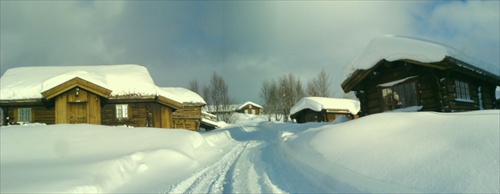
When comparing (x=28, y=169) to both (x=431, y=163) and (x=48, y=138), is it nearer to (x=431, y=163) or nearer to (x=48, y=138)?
(x=48, y=138)

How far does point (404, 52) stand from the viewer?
13.8 meters

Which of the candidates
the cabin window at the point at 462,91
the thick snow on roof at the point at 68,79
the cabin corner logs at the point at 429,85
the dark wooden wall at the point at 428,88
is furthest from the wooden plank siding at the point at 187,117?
the cabin window at the point at 462,91

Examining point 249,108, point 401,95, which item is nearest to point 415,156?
point 401,95

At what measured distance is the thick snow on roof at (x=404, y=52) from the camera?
13.0 meters

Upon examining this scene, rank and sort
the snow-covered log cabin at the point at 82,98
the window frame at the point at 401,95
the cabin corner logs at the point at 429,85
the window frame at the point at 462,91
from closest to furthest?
the cabin corner logs at the point at 429,85 < the window frame at the point at 462,91 < the window frame at the point at 401,95 < the snow-covered log cabin at the point at 82,98

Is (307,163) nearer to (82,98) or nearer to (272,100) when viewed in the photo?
(82,98)

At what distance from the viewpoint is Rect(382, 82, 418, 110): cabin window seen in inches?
595

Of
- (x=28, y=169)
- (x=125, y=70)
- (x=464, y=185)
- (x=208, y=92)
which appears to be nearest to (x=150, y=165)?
(x=28, y=169)

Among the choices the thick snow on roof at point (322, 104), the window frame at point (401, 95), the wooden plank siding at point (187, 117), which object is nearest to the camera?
the window frame at point (401, 95)

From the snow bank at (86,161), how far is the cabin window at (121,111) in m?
11.3

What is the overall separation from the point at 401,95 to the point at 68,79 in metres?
19.1

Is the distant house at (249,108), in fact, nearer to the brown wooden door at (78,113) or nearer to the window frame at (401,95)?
the brown wooden door at (78,113)

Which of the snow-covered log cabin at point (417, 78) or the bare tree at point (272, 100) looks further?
the bare tree at point (272, 100)

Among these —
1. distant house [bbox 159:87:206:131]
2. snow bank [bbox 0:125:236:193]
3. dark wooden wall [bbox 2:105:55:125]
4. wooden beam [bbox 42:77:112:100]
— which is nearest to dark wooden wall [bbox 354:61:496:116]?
snow bank [bbox 0:125:236:193]
